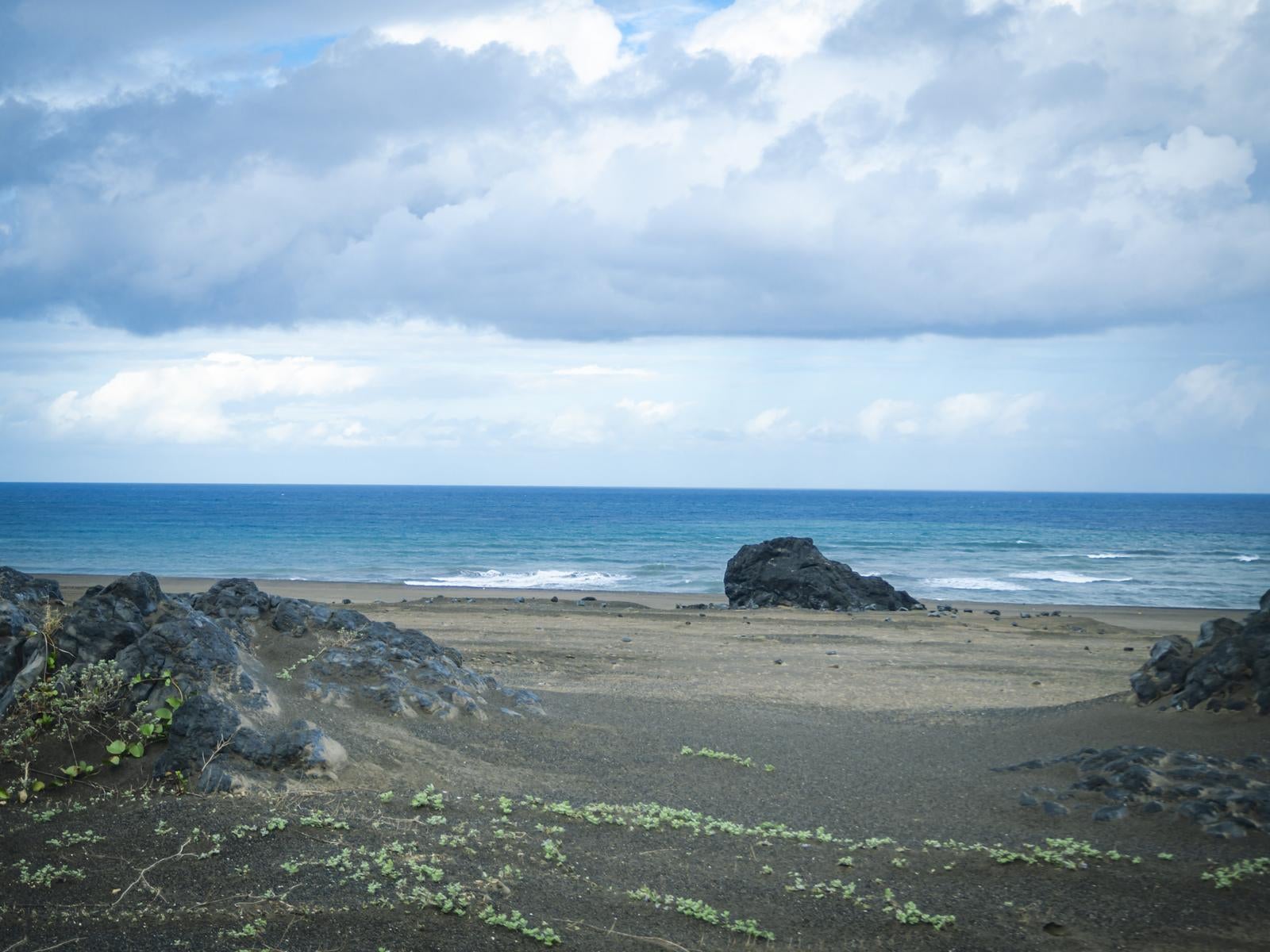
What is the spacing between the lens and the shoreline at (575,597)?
29.0 metres

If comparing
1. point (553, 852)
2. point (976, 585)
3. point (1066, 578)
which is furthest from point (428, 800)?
point (1066, 578)

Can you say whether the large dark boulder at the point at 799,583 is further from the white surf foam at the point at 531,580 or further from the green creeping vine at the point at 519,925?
the green creeping vine at the point at 519,925

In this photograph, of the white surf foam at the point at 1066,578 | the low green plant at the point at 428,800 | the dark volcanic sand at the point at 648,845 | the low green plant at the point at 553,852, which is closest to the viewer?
the dark volcanic sand at the point at 648,845

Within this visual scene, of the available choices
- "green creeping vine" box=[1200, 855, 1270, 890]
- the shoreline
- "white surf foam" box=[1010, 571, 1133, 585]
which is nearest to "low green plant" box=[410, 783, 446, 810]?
"green creeping vine" box=[1200, 855, 1270, 890]

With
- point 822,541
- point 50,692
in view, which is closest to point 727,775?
point 50,692

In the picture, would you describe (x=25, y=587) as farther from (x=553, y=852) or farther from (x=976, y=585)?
(x=976, y=585)

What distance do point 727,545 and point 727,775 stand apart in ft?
180

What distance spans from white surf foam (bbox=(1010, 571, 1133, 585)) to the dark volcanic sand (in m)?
33.3

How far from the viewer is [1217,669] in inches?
401

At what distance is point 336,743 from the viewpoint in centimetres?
778

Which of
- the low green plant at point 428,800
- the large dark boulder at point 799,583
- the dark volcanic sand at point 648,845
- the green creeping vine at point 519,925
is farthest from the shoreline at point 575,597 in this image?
the green creeping vine at point 519,925

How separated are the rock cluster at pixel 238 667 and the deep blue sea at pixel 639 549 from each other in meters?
28.7

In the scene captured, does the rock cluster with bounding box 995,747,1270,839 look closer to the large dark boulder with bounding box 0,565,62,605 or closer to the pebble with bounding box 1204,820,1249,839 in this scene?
the pebble with bounding box 1204,820,1249,839

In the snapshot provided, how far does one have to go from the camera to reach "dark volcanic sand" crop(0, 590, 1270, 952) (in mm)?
5285
